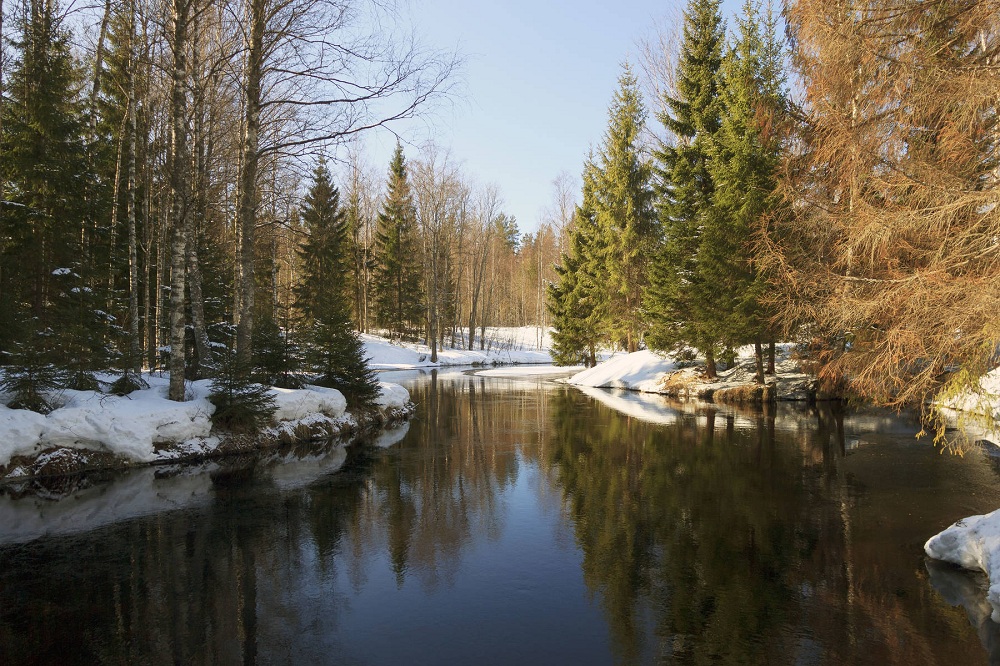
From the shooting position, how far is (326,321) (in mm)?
15367

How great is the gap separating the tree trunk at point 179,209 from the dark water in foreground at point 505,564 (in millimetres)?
2447

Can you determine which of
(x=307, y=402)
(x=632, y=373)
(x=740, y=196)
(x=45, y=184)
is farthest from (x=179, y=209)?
(x=632, y=373)

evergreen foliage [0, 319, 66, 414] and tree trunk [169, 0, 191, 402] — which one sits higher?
tree trunk [169, 0, 191, 402]

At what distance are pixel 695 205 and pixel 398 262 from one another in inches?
1095

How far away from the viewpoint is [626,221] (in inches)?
1204

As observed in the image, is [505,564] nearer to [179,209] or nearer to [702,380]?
[179,209]

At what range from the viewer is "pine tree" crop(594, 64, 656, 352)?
30.0 m

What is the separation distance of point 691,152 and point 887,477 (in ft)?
56.3

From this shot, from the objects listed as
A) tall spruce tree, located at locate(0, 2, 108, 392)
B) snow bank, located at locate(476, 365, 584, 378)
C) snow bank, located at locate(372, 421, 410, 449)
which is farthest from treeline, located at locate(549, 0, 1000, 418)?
snow bank, located at locate(476, 365, 584, 378)

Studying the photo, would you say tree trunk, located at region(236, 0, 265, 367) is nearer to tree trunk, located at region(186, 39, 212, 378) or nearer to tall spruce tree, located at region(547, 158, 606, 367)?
tree trunk, located at region(186, 39, 212, 378)

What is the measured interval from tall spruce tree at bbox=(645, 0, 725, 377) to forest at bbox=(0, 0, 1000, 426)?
94 mm

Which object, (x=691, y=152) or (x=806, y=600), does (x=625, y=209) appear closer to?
(x=691, y=152)

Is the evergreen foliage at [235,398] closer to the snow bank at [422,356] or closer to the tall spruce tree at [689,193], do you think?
the tall spruce tree at [689,193]

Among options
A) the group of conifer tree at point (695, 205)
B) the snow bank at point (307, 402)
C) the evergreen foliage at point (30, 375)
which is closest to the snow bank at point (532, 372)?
the group of conifer tree at point (695, 205)
